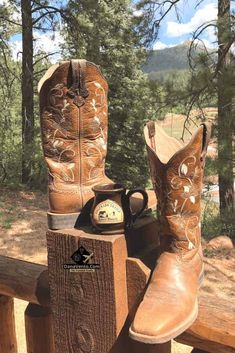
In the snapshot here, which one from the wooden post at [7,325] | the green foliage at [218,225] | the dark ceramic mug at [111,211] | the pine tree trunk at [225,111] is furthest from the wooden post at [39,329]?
the green foliage at [218,225]

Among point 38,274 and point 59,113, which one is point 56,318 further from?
point 59,113

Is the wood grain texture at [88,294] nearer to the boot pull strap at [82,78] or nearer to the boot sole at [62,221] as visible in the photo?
the boot sole at [62,221]

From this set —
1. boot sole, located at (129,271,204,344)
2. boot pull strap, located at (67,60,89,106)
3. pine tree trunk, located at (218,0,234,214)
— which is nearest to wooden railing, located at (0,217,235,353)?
boot sole, located at (129,271,204,344)

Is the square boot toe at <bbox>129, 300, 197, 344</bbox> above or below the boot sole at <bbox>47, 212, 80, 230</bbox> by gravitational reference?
below

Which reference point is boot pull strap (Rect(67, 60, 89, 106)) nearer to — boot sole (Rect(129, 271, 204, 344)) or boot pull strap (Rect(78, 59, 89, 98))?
boot pull strap (Rect(78, 59, 89, 98))

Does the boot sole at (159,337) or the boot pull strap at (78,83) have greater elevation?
the boot pull strap at (78,83)

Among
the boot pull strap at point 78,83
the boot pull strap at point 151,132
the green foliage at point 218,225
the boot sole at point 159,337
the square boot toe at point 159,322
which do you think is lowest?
the green foliage at point 218,225

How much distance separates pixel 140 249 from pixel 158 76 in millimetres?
5777

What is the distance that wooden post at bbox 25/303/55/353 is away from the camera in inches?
51.5

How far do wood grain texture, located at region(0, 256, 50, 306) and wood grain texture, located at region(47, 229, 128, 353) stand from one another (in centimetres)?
15

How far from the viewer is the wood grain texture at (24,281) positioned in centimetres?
124

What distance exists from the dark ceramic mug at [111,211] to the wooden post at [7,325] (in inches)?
25.3

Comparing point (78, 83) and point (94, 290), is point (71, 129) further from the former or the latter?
point (94, 290)

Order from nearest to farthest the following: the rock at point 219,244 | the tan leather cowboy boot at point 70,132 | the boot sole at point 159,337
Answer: the boot sole at point 159,337
the tan leather cowboy boot at point 70,132
the rock at point 219,244
